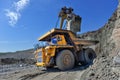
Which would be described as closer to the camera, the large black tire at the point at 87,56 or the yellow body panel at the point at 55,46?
the yellow body panel at the point at 55,46

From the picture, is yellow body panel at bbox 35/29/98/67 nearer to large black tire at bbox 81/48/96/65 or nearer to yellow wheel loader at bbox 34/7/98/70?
yellow wheel loader at bbox 34/7/98/70

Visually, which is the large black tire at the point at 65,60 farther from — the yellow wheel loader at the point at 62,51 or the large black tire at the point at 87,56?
the large black tire at the point at 87,56

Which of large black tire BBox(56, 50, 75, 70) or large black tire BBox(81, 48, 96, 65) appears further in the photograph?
large black tire BBox(81, 48, 96, 65)

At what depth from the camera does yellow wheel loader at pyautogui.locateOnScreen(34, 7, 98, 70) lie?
11.8m

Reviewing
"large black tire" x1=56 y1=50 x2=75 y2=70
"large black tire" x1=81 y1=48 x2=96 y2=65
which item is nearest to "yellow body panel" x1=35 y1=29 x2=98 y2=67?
"large black tire" x1=56 y1=50 x2=75 y2=70

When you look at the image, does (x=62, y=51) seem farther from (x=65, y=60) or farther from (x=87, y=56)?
(x=87, y=56)

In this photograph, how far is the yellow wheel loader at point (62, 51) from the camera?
11.8 meters

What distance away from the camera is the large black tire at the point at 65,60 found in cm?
1165

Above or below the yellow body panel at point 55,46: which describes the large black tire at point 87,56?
below

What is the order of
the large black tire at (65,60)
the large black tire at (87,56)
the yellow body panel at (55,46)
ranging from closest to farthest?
1. the large black tire at (65,60)
2. the yellow body panel at (55,46)
3. the large black tire at (87,56)

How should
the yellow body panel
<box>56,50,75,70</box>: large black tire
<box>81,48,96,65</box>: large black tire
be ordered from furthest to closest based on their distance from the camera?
<box>81,48,96,65</box>: large black tire → the yellow body panel → <box>56,50,75,70</box>: large black tire

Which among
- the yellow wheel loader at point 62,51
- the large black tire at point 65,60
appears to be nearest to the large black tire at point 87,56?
the yellow wheel loader at point 62,51

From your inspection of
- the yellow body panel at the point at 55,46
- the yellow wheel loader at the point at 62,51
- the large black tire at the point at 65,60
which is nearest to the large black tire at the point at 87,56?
the yellow wheel loader at the point at 62,51

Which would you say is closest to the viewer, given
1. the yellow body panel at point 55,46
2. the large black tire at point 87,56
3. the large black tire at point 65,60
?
the large black tire at point 65,60
